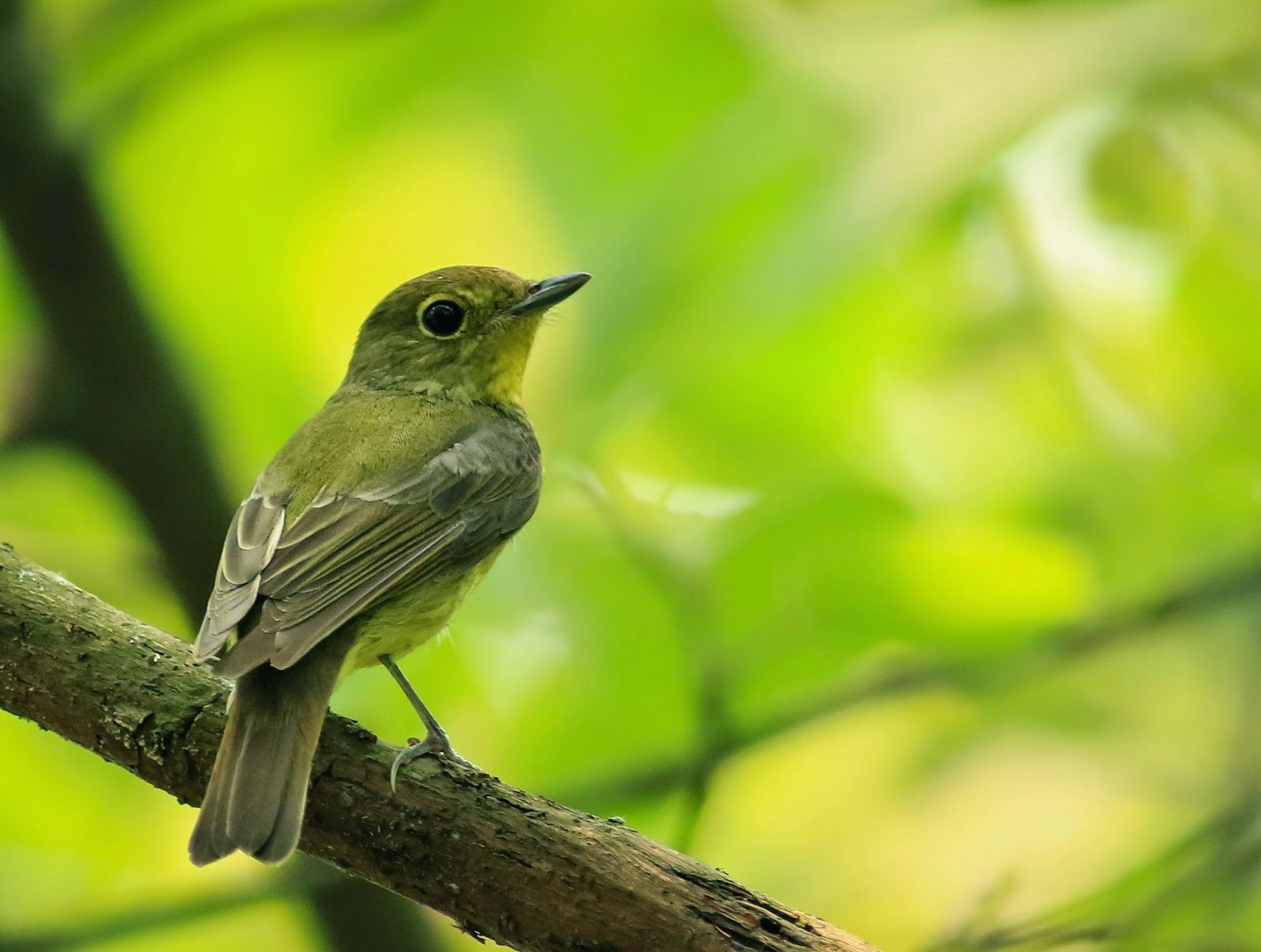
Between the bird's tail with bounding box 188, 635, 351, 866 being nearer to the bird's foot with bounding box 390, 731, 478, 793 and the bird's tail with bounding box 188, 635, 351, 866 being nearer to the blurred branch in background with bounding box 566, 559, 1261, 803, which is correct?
the bird's foot with bounding box 390, 731, 478, 793

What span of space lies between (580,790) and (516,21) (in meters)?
2.07

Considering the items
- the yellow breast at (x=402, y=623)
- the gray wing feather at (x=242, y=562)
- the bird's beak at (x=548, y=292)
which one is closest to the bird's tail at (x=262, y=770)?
the gray wing feather at (x=242, y=562)

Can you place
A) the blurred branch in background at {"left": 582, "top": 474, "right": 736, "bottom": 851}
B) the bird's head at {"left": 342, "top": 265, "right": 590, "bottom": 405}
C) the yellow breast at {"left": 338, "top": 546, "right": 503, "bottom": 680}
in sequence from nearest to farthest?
the blurred branch in background at {"left": 582, "top": 474, "right": 736, "bottom": 851}
the yellow breast at {"left": 338, "top": 546, "right": 503, "bottom": 680}
the bird's head at {"left": 342, "top": 265, "right": 590, "bottom": 405}

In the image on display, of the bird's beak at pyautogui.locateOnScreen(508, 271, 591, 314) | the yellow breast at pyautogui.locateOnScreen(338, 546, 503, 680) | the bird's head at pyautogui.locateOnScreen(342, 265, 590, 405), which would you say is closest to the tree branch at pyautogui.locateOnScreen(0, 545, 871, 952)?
the yellow breast at pyautogui.locateOnScreen(338, 546, 503, 680)

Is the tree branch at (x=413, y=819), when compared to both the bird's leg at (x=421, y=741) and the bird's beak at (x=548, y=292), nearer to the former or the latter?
the bird's leg at (x=421, y=741)

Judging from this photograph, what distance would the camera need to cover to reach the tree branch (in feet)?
10.4

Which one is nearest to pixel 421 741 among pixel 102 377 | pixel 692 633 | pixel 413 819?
pixel 413 819

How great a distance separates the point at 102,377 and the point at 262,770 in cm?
170

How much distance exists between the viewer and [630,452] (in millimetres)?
4117

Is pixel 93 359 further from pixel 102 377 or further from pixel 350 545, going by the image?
pixel 350 545

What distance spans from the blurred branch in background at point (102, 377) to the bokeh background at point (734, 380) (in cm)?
2

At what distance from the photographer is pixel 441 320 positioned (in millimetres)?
5730

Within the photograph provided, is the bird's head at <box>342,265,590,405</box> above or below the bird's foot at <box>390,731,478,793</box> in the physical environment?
above

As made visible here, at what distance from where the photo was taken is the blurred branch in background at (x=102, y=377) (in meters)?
4.40
